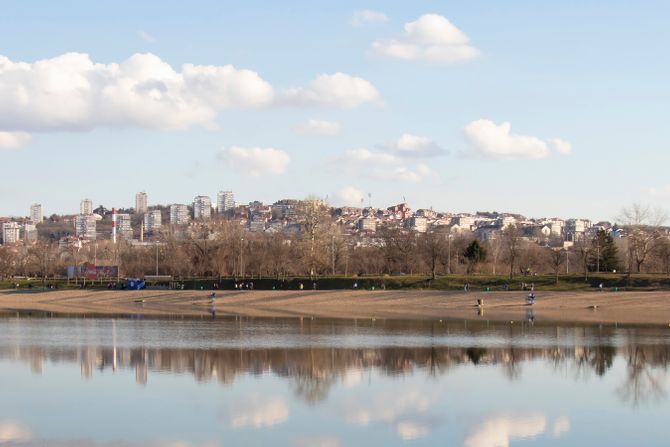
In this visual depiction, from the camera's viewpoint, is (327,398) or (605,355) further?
(605,355)

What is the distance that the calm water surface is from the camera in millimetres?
23719

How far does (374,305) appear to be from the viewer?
7462 centimetres

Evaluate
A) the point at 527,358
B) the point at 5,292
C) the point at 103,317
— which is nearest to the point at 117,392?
the point at 527,358

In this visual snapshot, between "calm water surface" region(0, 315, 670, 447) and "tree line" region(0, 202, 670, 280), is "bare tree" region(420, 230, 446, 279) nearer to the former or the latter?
"tree line" region(0, 202, 670, 280)

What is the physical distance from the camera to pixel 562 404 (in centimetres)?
2866

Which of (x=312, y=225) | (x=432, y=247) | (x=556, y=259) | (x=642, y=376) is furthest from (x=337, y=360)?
(x=556, y=259)

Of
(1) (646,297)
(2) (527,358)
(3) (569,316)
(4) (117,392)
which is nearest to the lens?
(4) (117,392)

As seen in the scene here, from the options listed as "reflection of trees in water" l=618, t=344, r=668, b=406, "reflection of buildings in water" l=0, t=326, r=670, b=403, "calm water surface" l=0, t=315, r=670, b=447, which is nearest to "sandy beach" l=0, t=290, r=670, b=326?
"calm water surface" l=0, t=315, r=670, b=447

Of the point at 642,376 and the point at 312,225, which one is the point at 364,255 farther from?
the point at 642,376

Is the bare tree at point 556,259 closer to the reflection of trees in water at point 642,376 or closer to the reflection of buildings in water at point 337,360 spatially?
the reflection of trees in water at point 642,376

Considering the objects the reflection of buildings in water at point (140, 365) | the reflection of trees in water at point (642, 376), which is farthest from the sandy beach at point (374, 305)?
the reflection of buildings in water at point (140, 365)

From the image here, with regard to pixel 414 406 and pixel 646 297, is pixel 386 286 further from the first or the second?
pixel 414 406

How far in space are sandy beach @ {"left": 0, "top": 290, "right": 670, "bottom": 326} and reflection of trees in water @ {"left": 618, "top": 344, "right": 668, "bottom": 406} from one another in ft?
57.5

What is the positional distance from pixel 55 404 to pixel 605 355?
933 inches
